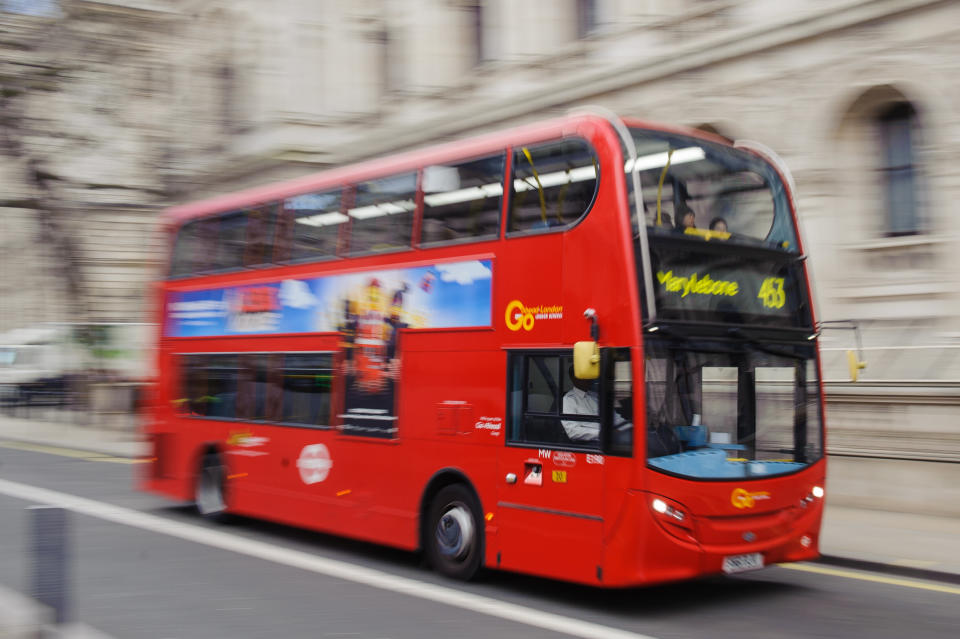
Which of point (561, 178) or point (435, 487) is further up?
point (561, 178)

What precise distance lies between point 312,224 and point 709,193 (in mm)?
4360

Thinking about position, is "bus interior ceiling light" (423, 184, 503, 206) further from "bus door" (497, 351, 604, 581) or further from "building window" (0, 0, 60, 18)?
"building window" (0, 0, 60, 18)

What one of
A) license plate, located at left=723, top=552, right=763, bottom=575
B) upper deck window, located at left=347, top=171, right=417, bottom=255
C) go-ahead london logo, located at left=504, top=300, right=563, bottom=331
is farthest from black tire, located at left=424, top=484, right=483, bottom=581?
upper deck window, located at left=347, top=171, right=417, bottom=255

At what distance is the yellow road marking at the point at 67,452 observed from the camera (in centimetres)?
2047

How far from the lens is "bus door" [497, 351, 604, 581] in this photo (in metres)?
7.69

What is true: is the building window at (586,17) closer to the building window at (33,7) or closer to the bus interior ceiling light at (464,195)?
Result: the building window at (33,7)

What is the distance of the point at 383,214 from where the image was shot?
1001 centimetres

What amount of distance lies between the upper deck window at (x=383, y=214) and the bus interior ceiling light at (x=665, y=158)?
2.46 metres

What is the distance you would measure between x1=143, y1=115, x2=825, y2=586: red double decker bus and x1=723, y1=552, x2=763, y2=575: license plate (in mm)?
18

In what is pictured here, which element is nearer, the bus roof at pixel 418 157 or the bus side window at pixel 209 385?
the bus roof at pixel 418 157

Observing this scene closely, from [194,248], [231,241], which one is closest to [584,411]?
[231,241]

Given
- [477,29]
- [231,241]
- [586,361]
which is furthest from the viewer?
[477,29]

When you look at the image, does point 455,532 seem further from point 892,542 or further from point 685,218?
point 892,542

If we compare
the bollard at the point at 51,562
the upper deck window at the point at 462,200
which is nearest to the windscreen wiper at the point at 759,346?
the upper deck window at the point at 462,200
